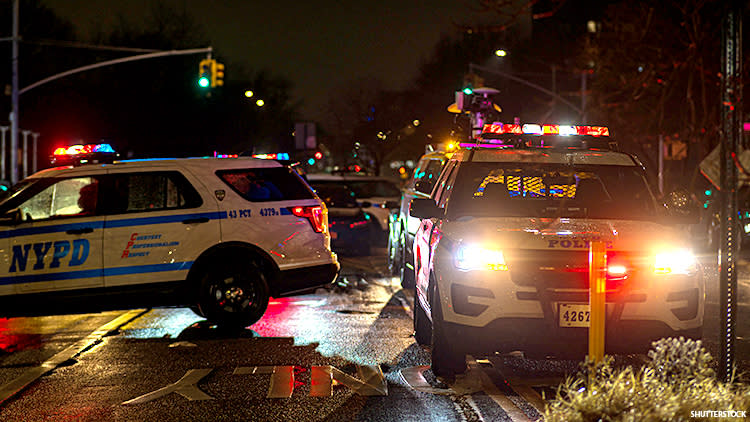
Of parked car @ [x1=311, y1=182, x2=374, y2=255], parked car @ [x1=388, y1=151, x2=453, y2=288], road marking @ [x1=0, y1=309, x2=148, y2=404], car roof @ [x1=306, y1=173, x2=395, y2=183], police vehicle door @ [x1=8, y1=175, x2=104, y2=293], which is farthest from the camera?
car roof @ [x1=306, y1=173, x2=395, y2=183]

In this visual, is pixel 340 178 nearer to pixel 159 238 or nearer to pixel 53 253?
pixel 159 238

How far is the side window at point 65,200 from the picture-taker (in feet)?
31.3

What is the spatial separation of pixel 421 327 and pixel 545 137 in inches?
90.5

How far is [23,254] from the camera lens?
30.7ft

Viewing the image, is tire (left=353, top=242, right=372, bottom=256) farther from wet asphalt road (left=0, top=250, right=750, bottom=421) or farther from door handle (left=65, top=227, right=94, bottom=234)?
door handle (left=65, top=227, right=94, bottom=234)

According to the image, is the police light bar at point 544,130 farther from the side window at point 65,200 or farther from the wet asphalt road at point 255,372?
the side window at point 65,200

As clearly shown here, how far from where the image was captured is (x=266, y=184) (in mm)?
10062

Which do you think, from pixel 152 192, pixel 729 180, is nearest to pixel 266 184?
pixel 152 192

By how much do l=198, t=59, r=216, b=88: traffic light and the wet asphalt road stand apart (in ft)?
51.7

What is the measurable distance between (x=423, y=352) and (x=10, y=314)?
4.21 m

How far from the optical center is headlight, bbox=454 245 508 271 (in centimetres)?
685

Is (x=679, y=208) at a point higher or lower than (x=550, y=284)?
higher

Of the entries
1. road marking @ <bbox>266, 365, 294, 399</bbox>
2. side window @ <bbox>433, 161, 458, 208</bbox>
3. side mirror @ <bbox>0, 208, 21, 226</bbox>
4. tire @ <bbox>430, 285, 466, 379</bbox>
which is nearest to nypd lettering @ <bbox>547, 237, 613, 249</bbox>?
tire @ <bbox>430, 285, 466, 379</bbox>

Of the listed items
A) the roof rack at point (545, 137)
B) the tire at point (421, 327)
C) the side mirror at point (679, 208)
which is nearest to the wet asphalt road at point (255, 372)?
the tire at point (421, 327)
